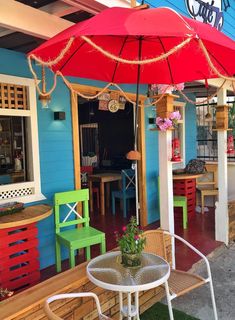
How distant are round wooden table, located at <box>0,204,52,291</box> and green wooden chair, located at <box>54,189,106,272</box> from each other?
36cm

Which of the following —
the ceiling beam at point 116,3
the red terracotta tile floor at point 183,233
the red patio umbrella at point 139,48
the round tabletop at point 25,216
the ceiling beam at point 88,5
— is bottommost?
the red terracotta tile floor at point 183,233

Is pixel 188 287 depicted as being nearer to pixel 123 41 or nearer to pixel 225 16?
pixel 123 41

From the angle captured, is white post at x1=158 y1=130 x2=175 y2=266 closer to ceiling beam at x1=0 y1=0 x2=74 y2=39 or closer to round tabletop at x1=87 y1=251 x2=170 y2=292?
round tabletop at x1=87 y1=251 x2=170 y2=292

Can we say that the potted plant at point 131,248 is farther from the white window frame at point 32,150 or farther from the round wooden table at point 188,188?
the round wooden table at point 188,188

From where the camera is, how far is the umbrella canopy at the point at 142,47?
1598mm

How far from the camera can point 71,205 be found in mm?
4066

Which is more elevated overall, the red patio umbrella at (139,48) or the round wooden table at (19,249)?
the red patio umbrella at (139,48)

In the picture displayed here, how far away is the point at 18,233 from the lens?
3018 millimetres

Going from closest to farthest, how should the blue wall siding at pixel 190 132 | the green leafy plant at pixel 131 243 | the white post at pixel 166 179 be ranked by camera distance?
the green leafy plant at pixel 131 243, the white post at pixel 166 179, the blue wall siding at pixel 190 132

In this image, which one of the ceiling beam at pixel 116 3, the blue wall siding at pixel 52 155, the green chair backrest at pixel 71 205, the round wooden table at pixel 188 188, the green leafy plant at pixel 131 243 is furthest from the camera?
the round wooden table at pixel 188 188

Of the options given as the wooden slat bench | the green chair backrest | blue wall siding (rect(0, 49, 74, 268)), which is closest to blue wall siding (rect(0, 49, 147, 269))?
blue wall siding (rect(0, 49, 74, 268))

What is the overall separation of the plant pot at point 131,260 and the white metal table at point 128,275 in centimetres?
3

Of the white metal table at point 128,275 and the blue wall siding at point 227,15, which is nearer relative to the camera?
the white metal table at point 128,275

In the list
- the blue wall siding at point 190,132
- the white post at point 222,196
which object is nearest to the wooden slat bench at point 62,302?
the white post at point 222,196
